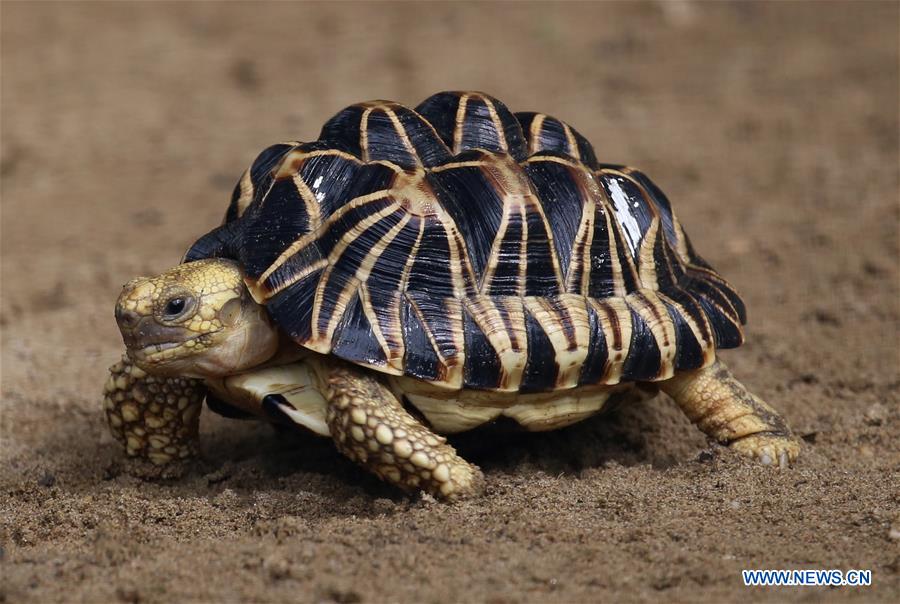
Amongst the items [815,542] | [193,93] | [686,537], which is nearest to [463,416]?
[686,537]

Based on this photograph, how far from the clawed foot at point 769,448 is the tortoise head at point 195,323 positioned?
5.65ft

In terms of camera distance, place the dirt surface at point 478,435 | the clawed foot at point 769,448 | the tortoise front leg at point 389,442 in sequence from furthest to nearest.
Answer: the clawed foot at point 769,448 < the tortoise front leg at point 389,442 < the dirt surface at point 478,435

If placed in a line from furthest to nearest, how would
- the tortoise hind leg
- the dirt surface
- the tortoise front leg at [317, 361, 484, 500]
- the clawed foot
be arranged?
the tortoise hind leg < the clawed foot < the tortoise front leg at [317, 361, 484, 500] < the dirt surface

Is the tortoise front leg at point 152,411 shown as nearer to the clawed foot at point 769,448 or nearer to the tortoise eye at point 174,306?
the tortoise eye at point 174,306

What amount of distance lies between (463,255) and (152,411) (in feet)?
4.25

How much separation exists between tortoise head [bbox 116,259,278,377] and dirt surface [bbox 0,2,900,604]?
46cm

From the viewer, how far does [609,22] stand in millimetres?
10336

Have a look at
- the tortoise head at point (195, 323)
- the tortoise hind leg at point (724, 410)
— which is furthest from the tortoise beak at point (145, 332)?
the tortoise hind leg at point (724, 410)

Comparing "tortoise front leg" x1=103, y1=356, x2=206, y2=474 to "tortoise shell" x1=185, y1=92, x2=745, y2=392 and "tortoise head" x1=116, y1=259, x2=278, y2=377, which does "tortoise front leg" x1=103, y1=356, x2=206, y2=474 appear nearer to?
"tortoise head" x1=116, y1=259, x2=278, y2=377

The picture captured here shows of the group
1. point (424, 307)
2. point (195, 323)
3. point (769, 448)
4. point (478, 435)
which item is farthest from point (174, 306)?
point (769, 448)

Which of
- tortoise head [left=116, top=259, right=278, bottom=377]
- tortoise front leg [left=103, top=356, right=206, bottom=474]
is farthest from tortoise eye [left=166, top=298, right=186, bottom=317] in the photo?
tortoise front leg [left=103, top=356, right=206, bottom=474]

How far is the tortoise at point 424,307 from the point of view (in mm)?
3416

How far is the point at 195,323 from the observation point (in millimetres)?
3457

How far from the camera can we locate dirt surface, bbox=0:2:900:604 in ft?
9.72
